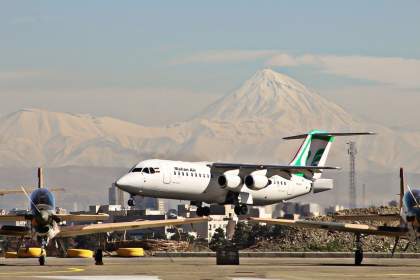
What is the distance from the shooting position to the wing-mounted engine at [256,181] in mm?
83938

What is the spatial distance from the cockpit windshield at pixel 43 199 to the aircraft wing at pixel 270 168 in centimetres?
3613

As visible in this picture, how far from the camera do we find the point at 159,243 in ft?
224

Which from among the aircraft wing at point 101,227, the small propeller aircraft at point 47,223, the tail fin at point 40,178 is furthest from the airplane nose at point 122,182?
the small propeller aircraft at point 47,223

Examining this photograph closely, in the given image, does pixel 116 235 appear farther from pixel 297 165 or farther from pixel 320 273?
pixel 320 273

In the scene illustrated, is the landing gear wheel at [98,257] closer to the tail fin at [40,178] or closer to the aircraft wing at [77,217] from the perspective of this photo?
the aircraft wing at [77,217]

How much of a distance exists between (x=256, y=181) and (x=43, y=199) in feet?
125

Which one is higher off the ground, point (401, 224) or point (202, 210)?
point (202, 210)

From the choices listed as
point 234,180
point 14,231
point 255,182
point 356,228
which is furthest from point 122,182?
point 356,228

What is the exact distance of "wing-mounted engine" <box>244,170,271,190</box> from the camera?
83938 millimetres

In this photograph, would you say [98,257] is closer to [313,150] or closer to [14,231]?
[14,231]

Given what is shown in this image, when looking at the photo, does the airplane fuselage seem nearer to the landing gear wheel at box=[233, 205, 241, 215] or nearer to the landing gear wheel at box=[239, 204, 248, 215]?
the landing gear wheel at box=[233, 205, 241, 215]

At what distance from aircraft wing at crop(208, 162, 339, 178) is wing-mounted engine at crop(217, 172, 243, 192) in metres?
0.56

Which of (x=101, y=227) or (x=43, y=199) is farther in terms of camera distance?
(x=101, y=227)

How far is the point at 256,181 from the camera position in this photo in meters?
83.8
